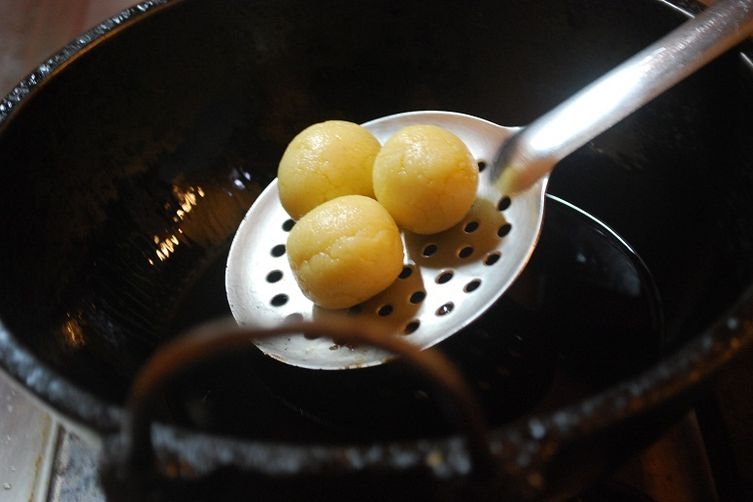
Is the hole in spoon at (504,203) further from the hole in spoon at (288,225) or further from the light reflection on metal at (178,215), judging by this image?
the light reflection on metal at (178,215)

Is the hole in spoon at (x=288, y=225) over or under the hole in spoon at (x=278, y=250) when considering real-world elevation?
over

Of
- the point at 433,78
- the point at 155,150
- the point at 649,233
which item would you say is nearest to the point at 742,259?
the point at 649,233

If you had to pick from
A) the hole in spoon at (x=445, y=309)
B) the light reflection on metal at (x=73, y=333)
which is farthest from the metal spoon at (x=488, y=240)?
the light reflection on metal at (x=73, y=333)

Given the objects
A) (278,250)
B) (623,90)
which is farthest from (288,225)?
(623,90)

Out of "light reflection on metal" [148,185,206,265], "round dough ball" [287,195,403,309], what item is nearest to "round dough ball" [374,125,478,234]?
"round dough ball" [287,195,403,309]

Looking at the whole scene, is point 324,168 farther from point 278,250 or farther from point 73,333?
point 73,333
